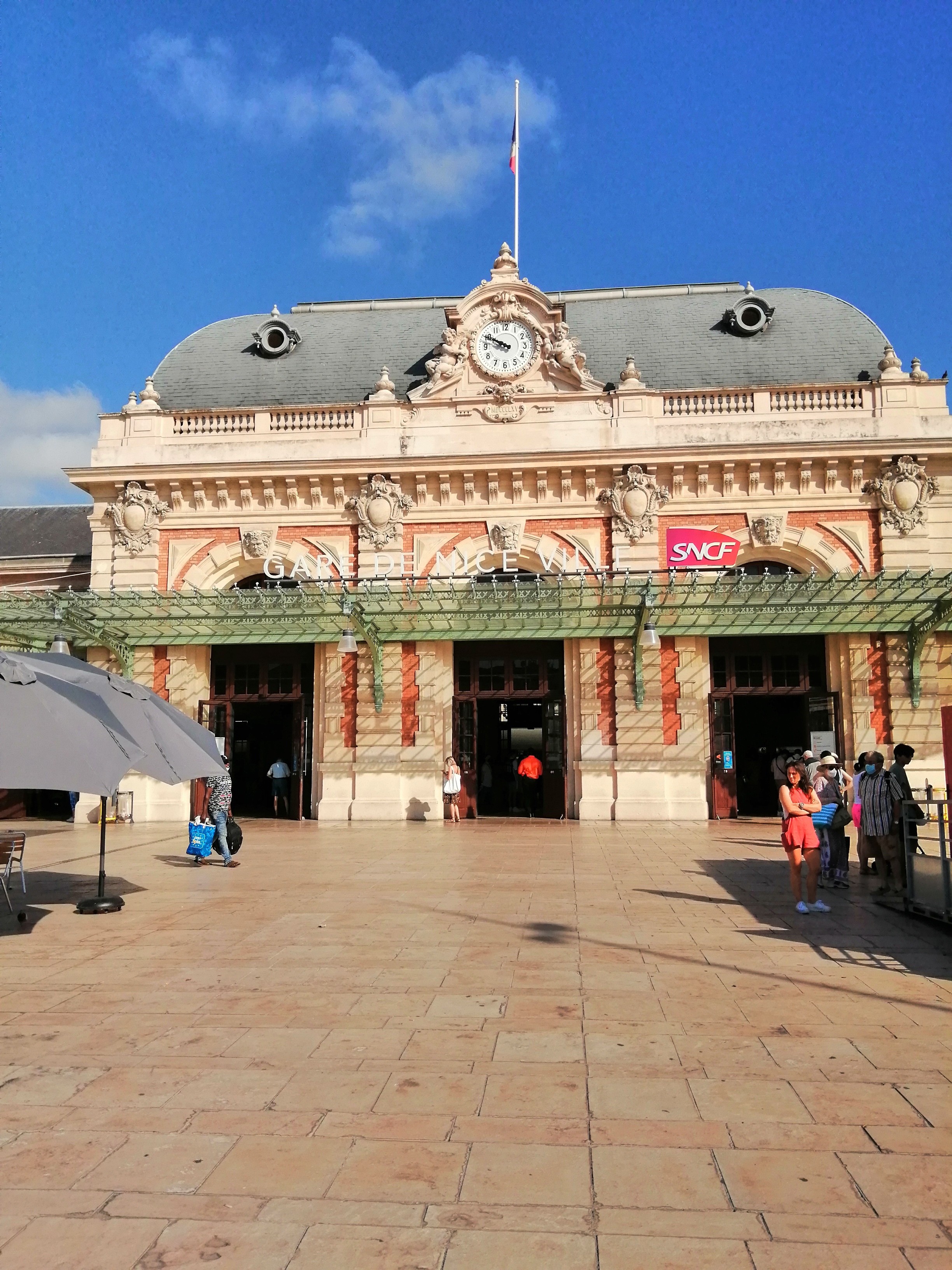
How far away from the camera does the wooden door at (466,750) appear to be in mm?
19859

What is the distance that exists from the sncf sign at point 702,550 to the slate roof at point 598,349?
3.53 meters

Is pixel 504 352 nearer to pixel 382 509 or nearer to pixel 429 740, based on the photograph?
pixel 382 509

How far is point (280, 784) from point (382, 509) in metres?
6.43

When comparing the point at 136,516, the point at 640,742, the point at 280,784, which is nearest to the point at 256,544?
the point at 136,516

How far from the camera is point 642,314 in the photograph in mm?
22938

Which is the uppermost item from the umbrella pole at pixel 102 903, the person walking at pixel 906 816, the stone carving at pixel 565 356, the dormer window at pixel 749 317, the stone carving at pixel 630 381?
the dormer window at pixel 749 317

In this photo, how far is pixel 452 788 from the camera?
18969 millimetres

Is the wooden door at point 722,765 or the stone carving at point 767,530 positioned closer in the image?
the wooden door at point 722,765

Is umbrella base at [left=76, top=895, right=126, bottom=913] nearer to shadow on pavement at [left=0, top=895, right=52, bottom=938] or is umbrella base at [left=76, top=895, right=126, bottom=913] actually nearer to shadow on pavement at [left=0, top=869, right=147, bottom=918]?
shadow on pavement at [left=0, top=895, right=52, bottom=938]

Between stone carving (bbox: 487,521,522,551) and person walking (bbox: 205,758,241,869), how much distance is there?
8.67 m

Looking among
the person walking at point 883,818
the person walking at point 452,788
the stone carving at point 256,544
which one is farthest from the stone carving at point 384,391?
the person walking at point 883,818

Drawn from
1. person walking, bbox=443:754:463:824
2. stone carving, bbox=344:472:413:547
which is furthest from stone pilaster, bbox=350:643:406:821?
stone carving, bbox=344:472:413:547

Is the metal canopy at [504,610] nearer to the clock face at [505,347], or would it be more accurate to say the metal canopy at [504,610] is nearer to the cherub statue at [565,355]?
the cherub statue at [565,355]

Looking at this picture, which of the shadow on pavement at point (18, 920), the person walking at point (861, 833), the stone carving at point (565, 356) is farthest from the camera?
the stone carving at point (565, 356)
